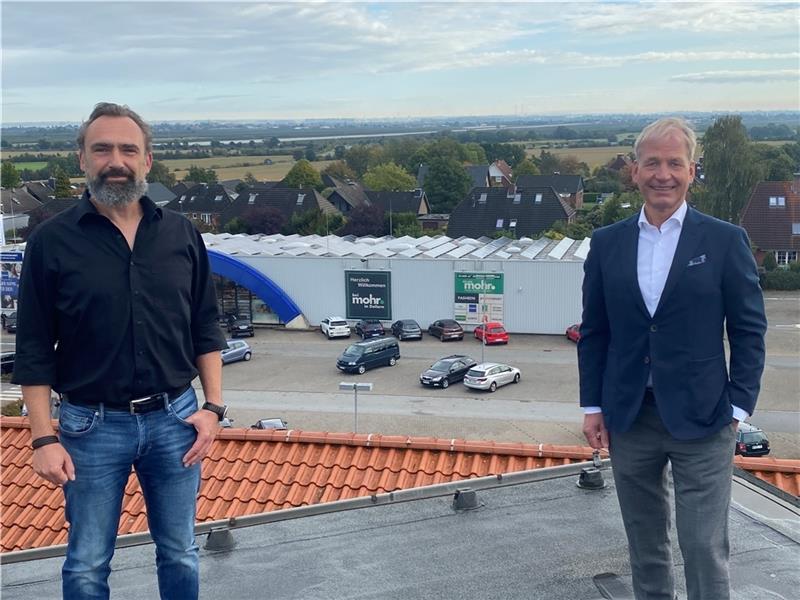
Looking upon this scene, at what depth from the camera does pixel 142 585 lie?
382 cm

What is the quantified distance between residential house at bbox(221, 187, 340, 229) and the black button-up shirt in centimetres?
5152

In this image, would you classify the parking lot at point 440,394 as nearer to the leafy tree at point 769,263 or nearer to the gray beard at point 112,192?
the leafy tree at point 769,263

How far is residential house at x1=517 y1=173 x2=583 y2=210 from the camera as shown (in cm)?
7000

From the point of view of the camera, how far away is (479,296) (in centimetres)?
2867

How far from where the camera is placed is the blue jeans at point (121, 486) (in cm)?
292

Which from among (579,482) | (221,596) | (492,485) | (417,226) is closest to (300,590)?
(221,596)

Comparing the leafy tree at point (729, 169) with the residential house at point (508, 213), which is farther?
the residential house at point (508, 213)

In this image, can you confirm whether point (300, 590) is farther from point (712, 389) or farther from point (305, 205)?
point (305, 205)

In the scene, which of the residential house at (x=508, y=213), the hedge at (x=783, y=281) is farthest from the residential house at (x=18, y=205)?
the hedge at (x=783, y=281)

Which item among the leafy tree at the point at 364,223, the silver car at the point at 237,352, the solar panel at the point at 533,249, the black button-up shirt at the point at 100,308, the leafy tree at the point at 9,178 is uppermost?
the black button-up shirt at the point at 100,308

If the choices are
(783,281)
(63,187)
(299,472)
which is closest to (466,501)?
(299,472)

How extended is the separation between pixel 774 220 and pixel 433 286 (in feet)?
71.7

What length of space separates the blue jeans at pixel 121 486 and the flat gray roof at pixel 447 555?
0.67 m

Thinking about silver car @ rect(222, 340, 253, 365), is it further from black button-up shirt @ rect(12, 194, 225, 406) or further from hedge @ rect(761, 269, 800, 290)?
black button-up shirt @ rect(12, 194, 225, 406)
